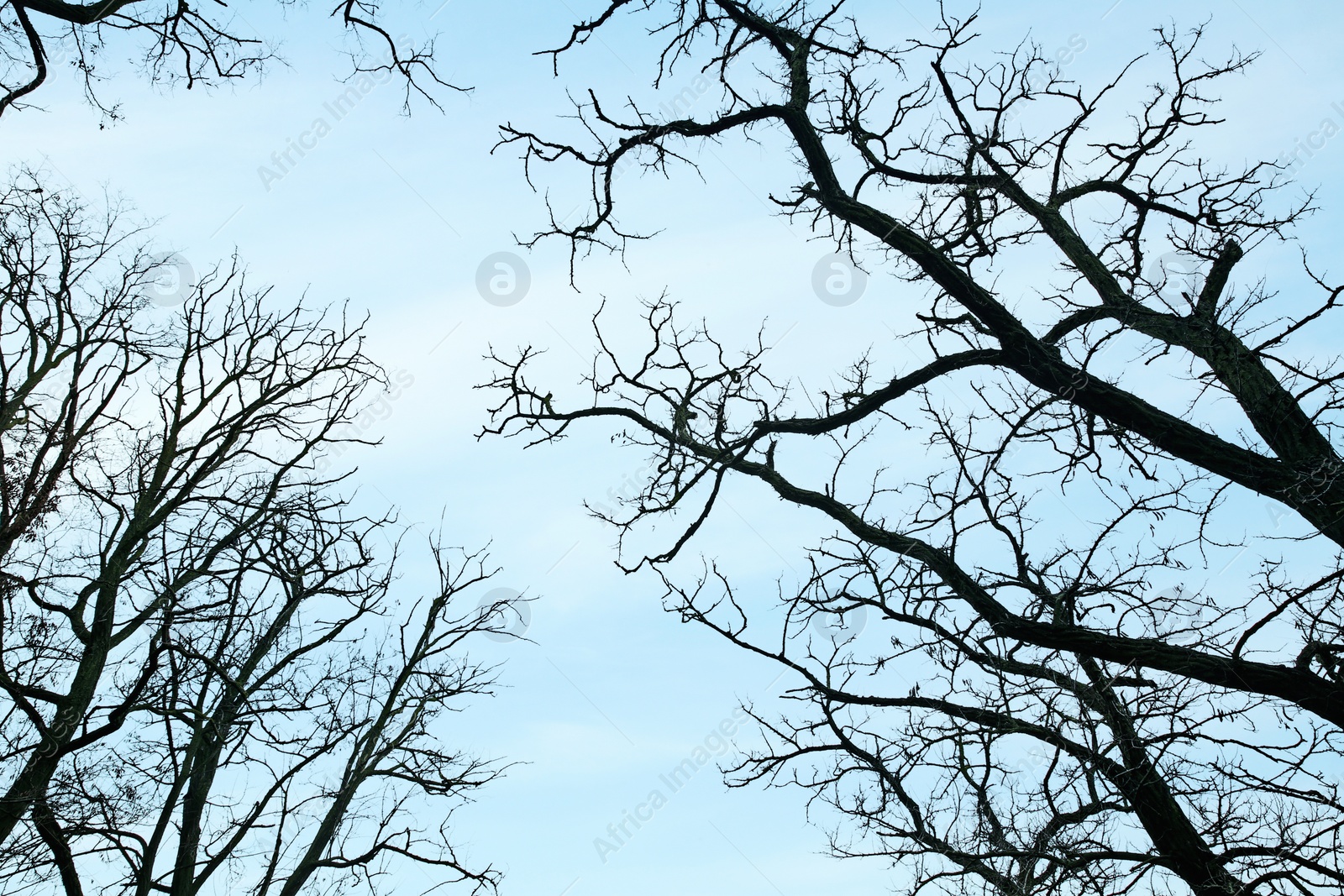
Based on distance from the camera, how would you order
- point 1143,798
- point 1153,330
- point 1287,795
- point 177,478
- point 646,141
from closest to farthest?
1. point 1287,795
2. point 1143,798
3. point 1153,330
4. point 646,141
5. point 177,478

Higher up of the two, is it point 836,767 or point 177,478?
point 177,478

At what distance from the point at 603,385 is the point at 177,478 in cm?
551

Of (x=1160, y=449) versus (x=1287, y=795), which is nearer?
(x=1287, y=795)

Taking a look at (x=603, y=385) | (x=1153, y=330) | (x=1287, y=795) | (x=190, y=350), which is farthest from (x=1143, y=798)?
(x=190, y=350)

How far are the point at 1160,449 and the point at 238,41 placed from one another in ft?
23.5

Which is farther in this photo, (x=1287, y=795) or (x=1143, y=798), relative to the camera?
(x=1143, y=798)

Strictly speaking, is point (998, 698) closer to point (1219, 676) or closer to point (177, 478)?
point (1219, 676)

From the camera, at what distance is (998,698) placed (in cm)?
664

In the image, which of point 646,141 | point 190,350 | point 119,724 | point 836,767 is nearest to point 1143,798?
point 836,767

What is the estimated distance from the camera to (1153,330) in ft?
24.3

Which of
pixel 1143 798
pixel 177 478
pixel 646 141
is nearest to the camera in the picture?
pixel 1143 798

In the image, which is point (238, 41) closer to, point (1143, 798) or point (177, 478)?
point (177, 478)

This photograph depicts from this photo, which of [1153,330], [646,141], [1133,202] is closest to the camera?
[1153,330]

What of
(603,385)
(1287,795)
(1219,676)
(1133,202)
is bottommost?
(1287,795)
